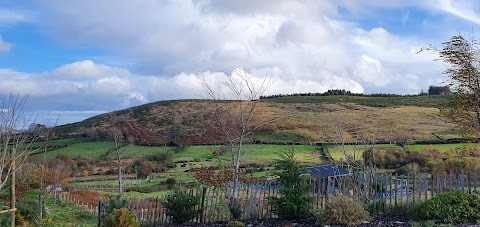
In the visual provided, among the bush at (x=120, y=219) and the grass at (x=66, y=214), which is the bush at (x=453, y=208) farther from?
the grass at (x=66, y=214)

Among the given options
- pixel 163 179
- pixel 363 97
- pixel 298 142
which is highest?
pixel 363 97

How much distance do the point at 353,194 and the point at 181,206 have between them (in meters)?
5.15

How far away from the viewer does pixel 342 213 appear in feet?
37.5

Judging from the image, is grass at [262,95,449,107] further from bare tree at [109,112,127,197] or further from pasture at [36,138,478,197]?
bare tree at [109,112,127,197]

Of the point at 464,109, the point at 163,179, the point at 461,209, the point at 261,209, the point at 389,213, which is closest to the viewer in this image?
the point at 461,209

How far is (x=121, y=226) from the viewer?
→ 39.8 ft

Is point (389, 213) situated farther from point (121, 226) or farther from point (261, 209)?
point (121, 226)

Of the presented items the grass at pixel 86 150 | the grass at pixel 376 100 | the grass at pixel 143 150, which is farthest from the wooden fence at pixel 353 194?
the grass at pixel 376 100

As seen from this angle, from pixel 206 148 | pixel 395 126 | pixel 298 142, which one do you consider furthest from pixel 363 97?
pixel 206 148

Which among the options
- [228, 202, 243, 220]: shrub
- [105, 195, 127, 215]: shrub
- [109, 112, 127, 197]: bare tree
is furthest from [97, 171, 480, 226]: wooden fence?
[109, 112, 127, 197]: bare tree

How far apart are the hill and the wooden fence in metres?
25.6

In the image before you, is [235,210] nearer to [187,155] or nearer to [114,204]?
[114,204]

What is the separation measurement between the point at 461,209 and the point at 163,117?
6335 cm

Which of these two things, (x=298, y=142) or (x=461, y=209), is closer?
(x=461, y=209)
